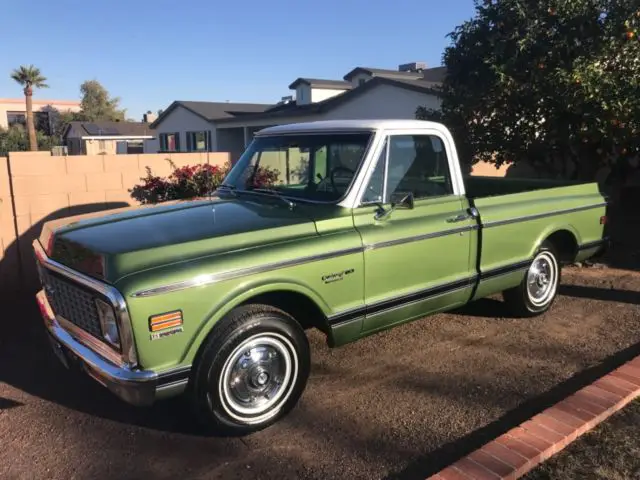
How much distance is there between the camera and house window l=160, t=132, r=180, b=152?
35875mm

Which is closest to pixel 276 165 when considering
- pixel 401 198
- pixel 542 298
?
Result: pixel 401 198

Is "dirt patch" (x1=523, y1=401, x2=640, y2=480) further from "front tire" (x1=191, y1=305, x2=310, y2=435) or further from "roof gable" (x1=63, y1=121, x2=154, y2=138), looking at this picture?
"roof gable" (x1=63, y1=121, x2=154, y2=138)

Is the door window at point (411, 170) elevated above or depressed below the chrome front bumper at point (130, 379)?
above

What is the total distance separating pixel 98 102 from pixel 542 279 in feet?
285

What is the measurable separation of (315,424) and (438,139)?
8.09ft

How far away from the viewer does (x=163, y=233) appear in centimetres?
348

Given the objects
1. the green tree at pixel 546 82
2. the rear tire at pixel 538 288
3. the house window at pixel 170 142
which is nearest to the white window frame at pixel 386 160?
the rear tire at pixel 538 288

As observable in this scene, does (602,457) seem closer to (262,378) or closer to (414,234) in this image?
(414,234)

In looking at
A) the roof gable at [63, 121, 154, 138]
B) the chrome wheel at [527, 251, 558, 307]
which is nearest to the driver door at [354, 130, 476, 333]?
the chrome wheel at [527, 251, 558, 307]

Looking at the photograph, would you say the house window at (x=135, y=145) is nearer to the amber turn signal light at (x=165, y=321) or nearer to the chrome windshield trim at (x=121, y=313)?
the chrome windshield trim at (x=121, y=313)

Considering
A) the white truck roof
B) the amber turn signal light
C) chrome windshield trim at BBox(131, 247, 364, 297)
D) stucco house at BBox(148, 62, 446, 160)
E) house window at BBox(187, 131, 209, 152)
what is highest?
stucco house at BBox(148, 62, 446, 160)

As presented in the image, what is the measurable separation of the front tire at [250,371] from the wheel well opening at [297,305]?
0.13 meters

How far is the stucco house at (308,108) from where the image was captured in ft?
61.4

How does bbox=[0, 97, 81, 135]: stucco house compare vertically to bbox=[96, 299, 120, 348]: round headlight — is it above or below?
above
